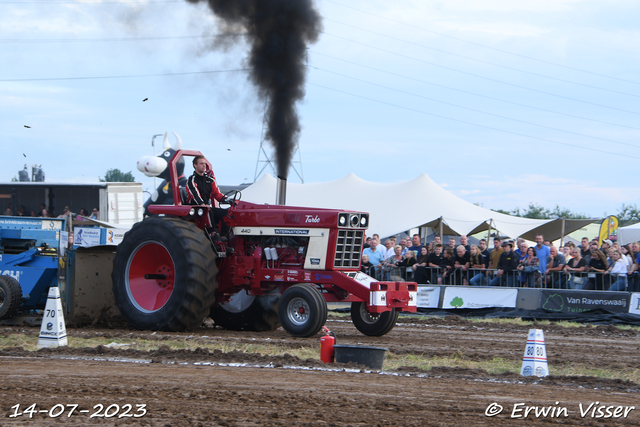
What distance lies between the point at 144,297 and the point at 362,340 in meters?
3.09

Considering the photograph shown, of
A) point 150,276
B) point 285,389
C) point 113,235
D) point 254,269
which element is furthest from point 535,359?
point 113,235

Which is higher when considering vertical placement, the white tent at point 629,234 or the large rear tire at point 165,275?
the white tent at point 629,234

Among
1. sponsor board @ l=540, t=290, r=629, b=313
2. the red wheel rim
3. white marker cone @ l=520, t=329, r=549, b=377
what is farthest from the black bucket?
sponsor board @ l=540, t=290, r=629, b=313

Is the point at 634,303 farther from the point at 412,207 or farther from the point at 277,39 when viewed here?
the point at 412,207

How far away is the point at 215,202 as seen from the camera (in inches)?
405

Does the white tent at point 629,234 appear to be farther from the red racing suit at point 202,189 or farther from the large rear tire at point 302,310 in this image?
the red racing suit at point 202,189

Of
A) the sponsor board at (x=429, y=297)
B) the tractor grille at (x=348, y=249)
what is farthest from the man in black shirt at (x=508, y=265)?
the tractor grille at (x=348, y=249)

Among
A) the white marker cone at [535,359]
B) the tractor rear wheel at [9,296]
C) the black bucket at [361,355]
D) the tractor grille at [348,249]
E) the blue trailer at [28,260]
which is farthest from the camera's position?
the blue trailer at [28,260]

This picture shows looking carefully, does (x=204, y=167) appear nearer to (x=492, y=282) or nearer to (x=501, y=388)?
(x=501, y=388)

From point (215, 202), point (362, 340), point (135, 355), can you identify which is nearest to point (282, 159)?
point (215, 202)

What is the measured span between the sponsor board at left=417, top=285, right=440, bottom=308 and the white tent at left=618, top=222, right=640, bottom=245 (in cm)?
1217

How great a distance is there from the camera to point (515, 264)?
1494 centimetres

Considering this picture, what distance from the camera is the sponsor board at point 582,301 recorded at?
522 inches

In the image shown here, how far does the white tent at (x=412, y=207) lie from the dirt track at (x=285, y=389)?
14161 millimetres
